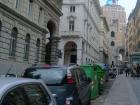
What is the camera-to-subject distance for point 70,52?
2712 inches

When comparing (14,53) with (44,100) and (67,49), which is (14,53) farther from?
(67,49)

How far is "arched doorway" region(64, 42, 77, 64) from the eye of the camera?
67.9 metres

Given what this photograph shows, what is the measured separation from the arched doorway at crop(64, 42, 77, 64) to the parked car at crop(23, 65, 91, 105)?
2234 inches

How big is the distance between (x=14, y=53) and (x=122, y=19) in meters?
146

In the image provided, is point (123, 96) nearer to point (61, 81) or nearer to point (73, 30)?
point (61, 81)

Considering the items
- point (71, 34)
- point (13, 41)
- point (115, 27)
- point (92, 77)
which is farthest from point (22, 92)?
point (115, 27)

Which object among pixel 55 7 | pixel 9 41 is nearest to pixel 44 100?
pixel 9 41

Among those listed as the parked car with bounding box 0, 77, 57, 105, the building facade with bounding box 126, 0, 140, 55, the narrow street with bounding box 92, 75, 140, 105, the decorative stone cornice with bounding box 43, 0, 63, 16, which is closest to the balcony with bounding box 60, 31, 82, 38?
the decorative stone cornice with bounding box 43, 0, 63, 16

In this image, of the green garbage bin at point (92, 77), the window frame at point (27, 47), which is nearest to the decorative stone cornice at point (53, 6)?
the window frame at point (27, 47)

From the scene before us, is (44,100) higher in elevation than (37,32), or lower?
lower

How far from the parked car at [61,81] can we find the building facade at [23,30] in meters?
15.0

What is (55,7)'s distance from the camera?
132 feet

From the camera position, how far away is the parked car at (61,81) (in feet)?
31.7

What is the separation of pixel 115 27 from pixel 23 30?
5441 inches
